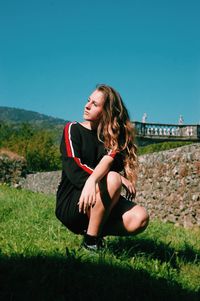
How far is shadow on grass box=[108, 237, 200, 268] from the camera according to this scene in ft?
12.3

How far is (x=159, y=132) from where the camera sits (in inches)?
1738

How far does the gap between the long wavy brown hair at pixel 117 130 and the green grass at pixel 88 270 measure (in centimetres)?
75

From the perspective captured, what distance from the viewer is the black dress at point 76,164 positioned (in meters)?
3.51

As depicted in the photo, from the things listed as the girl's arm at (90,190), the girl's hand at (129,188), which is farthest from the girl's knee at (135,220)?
the girl's arm at (90,190)

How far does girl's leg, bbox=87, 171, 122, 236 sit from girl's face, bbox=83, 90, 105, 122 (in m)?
0.50

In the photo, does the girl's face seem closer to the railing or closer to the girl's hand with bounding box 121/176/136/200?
the girl's hand with bounding box 121/176/136/200

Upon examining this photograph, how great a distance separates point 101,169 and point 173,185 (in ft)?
19.1

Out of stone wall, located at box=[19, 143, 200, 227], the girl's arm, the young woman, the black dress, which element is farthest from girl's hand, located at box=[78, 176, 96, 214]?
stone wall, located at box=[19, 143, 200, 227]

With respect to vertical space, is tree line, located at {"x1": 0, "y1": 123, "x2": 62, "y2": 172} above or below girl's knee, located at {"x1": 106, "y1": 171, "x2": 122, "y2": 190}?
above

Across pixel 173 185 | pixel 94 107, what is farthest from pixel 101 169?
pixel 173 185

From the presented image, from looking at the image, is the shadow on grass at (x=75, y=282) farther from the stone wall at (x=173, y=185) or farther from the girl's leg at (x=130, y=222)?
the stone wall at (x=173, y=185)

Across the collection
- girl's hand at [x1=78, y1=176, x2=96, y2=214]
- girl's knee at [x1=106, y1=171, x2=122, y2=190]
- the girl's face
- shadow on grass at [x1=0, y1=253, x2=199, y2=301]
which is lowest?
shadow on grass at [x1=0, y1=253, x2=199, y2=301]

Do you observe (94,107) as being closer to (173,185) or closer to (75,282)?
(75,282)

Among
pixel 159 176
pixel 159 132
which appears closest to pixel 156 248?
pixel 159 176
